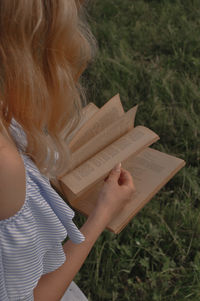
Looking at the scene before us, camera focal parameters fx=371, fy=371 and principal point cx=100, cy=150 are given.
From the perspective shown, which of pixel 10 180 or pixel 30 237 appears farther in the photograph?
pixel 30 237

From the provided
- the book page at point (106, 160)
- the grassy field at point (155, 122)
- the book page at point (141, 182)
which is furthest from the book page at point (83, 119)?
the grassy field at point (155, 122)

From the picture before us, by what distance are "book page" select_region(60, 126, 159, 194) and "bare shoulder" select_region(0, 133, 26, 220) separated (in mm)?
358

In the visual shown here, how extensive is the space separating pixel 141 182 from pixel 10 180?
0.71m

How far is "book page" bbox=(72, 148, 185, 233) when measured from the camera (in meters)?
1.34

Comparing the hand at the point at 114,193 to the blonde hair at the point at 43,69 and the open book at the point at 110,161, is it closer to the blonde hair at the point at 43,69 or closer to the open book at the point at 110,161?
the open book at the point at 110,161

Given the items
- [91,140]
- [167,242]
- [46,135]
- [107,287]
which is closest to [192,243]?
[167,242]

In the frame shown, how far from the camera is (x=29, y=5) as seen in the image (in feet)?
2.61

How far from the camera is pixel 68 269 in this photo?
1.18 m

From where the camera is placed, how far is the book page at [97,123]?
134cm

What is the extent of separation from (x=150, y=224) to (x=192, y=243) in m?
0.21

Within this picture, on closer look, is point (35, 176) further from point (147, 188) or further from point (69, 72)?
point (147, 188)

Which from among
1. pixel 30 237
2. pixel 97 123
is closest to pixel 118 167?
pixel 97 123

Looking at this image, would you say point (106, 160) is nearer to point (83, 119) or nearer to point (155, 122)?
point (83, 119)

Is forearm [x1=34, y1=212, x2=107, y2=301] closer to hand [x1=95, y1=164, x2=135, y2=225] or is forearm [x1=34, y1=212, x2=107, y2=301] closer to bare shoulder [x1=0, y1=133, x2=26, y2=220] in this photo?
hand [x1=95, y1=164, x2=135, y2=225]
